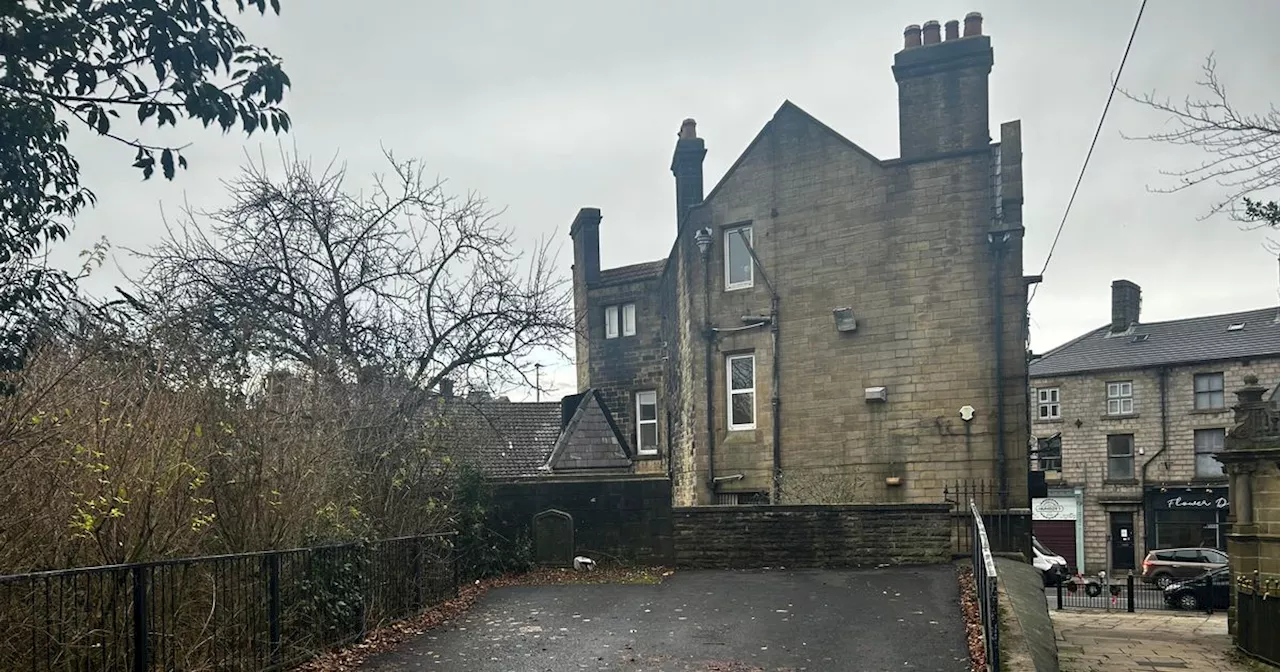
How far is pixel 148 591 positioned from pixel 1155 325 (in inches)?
1777

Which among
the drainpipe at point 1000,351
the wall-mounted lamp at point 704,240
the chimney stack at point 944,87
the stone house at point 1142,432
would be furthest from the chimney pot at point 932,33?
Result: the stone house at point 1142,432

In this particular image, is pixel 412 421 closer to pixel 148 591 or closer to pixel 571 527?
pixel 571 527

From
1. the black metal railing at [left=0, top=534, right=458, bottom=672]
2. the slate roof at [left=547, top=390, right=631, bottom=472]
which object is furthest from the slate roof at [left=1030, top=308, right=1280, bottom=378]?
the black metal railing at [left=0, top=534, right=458, bottom=672]

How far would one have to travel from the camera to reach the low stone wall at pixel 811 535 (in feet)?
50.8

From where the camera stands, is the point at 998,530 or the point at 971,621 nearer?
the point at 971,621

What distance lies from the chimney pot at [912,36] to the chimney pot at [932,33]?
154 millimetres

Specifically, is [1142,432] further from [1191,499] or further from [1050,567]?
[1050,567]

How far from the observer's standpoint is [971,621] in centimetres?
1042

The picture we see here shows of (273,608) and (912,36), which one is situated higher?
(912,36)

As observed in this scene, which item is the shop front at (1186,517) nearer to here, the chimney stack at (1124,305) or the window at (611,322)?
the chimney stack at (1124,305)

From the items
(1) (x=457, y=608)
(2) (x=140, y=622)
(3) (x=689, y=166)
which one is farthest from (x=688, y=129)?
(2) (x=140, y=622)

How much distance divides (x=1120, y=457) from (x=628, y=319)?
25025 mm

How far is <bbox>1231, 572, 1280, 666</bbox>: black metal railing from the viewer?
18688 mm

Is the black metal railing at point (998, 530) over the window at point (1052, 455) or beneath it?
over
